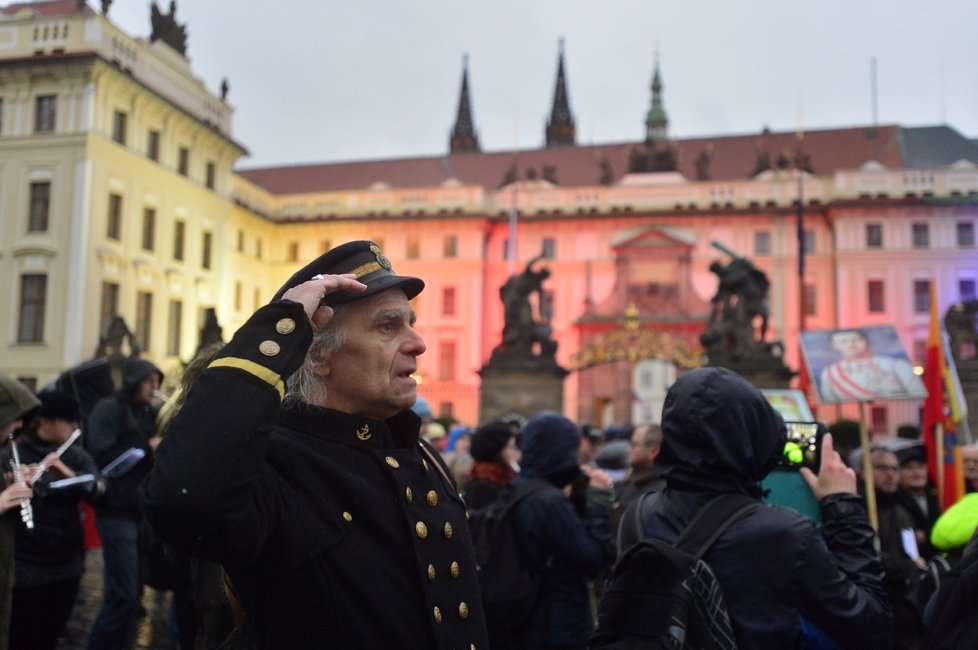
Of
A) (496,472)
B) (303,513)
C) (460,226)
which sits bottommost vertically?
(496,472)

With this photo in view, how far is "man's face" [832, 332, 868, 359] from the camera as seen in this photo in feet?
23.5

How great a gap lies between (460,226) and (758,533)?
1793 inches

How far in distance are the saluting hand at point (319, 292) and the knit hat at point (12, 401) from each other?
2.82m

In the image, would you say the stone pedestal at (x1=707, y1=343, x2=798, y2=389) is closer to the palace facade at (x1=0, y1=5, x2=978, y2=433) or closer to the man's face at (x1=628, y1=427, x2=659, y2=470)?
the palace facade at (x1=0, y1=5, x2=978, y2=433)

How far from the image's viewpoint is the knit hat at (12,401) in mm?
4250

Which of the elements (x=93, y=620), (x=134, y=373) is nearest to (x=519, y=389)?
(x=93, y=620)

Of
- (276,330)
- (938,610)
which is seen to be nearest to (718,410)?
(938,610)

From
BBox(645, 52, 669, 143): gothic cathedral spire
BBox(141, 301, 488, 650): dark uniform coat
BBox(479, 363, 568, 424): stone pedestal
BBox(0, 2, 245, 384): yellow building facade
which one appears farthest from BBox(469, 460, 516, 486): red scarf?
BBox(645, 52, 669, 143): gothic cathedral spire

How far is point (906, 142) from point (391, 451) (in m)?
54.4

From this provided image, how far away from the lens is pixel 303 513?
1970mm

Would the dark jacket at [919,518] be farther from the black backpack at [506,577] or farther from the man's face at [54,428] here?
the man's face at [54,428]

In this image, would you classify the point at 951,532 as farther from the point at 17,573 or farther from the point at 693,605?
the point at 17,573

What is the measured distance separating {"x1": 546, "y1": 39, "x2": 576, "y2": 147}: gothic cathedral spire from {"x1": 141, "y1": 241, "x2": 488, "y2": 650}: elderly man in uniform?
7424cm

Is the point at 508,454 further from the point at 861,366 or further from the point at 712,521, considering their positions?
the point at 861,366
